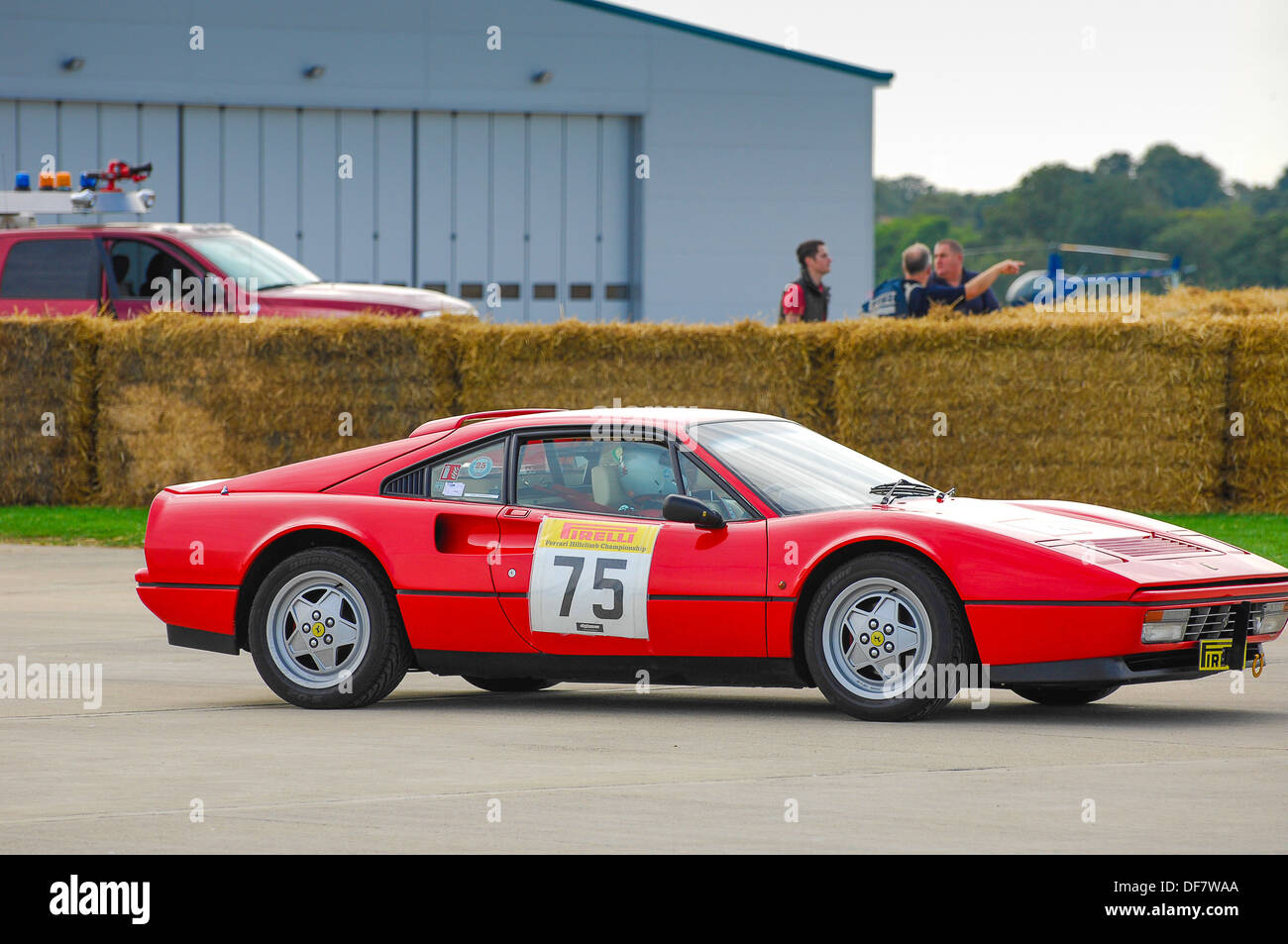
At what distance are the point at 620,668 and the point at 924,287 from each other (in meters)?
8.48

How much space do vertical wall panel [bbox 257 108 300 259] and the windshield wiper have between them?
27012mm

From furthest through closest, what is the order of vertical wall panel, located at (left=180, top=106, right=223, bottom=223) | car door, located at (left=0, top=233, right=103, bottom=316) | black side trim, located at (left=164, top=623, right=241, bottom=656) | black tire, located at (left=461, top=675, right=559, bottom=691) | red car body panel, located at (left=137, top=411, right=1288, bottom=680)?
vertical wall panel, located at (left=180, top=106, right=223, bottom=223) < car door, located at (left=0, top=233, right=103, bottom=316) < black tire, located at (left=461, top=675, right=559, bottom=691) < black side trim, located at (left=164, top=623, right=241, bottom=656) < red car body panel, located at (left=137, top=411, right=1288, bottom=680)

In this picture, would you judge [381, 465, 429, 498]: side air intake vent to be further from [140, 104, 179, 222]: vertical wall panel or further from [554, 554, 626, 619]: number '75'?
[140, 104, 179, 222]: vertical wall panel

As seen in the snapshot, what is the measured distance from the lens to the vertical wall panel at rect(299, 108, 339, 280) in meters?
33.8

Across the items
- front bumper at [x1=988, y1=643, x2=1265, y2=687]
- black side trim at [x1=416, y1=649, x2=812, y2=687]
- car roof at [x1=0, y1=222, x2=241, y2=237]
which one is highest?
car roof at [x1=0, y1=222, x2=241, y2=237]

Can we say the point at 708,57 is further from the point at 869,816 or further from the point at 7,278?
the point at 869,816

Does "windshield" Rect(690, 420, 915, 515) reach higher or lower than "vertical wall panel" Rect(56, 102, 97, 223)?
lower

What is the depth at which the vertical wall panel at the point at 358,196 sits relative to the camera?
112 feet

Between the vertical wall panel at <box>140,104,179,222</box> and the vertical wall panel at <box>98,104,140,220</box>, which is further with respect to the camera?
the vertical wall panel at <box>140,104,179,222</box>

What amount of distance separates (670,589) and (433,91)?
28.4 meters

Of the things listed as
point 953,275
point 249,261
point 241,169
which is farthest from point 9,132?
point 953,275

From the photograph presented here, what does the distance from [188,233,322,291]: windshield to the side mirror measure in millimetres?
10812

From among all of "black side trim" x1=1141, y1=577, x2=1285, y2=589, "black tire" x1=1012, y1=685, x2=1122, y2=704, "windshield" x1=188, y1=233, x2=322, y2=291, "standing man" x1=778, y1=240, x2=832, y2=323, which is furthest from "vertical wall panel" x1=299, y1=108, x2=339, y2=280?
"black side trim" x1=1141, y1=577, x2=1285, y2=589

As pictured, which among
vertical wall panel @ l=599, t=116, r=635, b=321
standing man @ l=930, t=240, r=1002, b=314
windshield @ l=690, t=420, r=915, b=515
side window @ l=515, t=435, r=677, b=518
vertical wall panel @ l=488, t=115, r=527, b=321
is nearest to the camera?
windshield @ l=690, t=420, r=915, b=515
